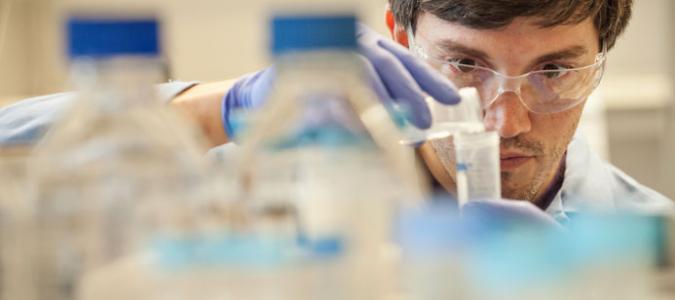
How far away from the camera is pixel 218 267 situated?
56 cm

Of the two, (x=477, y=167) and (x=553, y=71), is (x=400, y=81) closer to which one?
(x=477, y=167)

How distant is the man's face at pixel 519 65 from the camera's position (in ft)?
5.72

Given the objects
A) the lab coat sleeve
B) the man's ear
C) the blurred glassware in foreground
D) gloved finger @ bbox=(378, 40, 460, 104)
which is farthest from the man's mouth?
the blurred glassware in foreground

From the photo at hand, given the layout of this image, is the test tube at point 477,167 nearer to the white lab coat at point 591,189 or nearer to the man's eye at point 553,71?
the man's eye at point 553,71

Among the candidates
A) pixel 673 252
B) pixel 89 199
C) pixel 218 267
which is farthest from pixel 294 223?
pixel 673 252

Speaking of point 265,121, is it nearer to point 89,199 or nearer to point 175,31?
point 89,199

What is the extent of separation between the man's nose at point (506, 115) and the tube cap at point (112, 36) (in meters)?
1.20

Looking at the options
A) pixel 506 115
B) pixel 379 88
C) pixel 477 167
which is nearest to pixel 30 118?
pixel 379 88

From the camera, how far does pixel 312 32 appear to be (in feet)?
1.89

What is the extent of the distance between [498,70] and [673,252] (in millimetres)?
1199

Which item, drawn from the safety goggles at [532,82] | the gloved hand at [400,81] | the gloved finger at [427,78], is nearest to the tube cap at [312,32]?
the gloved hand at [400,81]

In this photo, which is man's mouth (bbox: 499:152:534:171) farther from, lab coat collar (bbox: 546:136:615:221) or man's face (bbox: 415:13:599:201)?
lab coat collar (bbox: 546:136:615:221)

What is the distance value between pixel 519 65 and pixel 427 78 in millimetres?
527

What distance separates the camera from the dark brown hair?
1754mm
